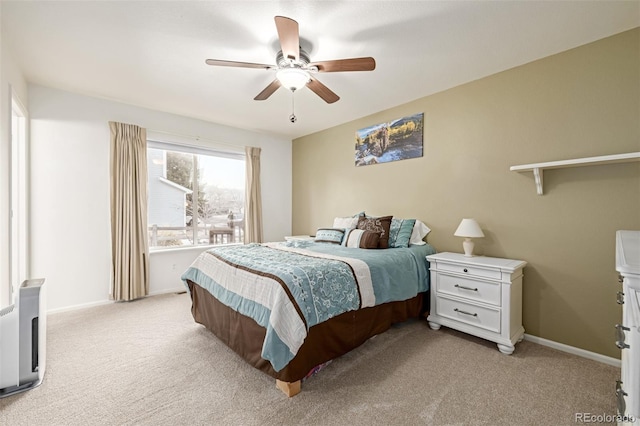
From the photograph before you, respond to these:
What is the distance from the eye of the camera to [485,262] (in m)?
2.50

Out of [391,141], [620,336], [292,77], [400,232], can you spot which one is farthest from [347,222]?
[620,336]

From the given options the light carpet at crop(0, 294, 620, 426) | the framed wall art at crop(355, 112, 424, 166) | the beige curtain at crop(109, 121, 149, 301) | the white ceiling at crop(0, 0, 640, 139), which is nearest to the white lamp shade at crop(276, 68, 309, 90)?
the white ceiling at crop(0, 0, 640, 139)

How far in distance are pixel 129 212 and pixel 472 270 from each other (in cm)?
403

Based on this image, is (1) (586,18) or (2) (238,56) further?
(2) (238,56)

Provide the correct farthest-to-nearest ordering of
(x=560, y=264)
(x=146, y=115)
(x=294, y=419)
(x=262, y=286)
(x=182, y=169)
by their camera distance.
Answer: (x=182, y=169)
(x=146, y=115)
(x=560, y=264)
(x=262, y=286)
(x=294, y=419)

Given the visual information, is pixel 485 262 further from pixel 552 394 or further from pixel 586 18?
pixel 586 18

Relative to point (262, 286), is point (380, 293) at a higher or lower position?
lower

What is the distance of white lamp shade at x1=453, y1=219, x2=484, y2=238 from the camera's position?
267cm

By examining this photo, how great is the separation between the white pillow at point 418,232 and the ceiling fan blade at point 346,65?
6.36 feet

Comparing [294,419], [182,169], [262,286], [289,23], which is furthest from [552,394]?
[182,169]

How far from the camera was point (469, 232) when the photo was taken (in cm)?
268

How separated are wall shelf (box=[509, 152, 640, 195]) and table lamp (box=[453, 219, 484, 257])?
1.95 feet

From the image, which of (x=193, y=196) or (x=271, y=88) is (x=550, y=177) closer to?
(x=271, y=88)

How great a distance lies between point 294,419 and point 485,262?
6.65 feet
